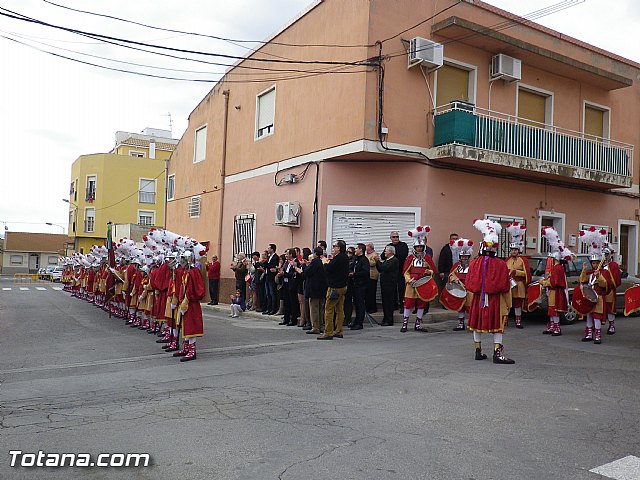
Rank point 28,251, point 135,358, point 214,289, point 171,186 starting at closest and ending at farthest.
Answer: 1. point 135,358
2. point 214,289
3. point 171,186
4. point 28,251

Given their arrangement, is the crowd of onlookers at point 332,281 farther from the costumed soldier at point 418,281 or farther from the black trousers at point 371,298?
the costumed soldier at point 418,281

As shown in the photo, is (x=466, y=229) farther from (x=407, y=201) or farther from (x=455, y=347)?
(x=455, y=347)

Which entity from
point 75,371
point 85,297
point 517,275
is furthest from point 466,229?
point 85,297

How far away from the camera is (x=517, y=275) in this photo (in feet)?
42.8

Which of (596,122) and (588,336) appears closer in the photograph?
(588,336)

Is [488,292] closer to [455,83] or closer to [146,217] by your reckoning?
[455,83]

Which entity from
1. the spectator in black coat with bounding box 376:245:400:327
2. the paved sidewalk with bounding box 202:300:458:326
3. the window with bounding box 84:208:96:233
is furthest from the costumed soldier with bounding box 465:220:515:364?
the window with bounding box 84:208:96:233

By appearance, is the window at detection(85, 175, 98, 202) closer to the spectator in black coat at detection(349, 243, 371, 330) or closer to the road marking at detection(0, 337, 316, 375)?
the spectator in black coat at detection(349, 243, 371, 330)

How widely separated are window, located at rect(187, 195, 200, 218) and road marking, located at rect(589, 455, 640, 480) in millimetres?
21360

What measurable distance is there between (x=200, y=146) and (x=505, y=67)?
1345 centimetres

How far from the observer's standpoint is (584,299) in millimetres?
11477

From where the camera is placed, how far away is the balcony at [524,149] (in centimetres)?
1523

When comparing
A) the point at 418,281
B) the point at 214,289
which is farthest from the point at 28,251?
the point at 418,281

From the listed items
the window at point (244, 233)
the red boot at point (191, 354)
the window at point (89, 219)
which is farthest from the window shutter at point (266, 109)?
the window at point (89, 219)
